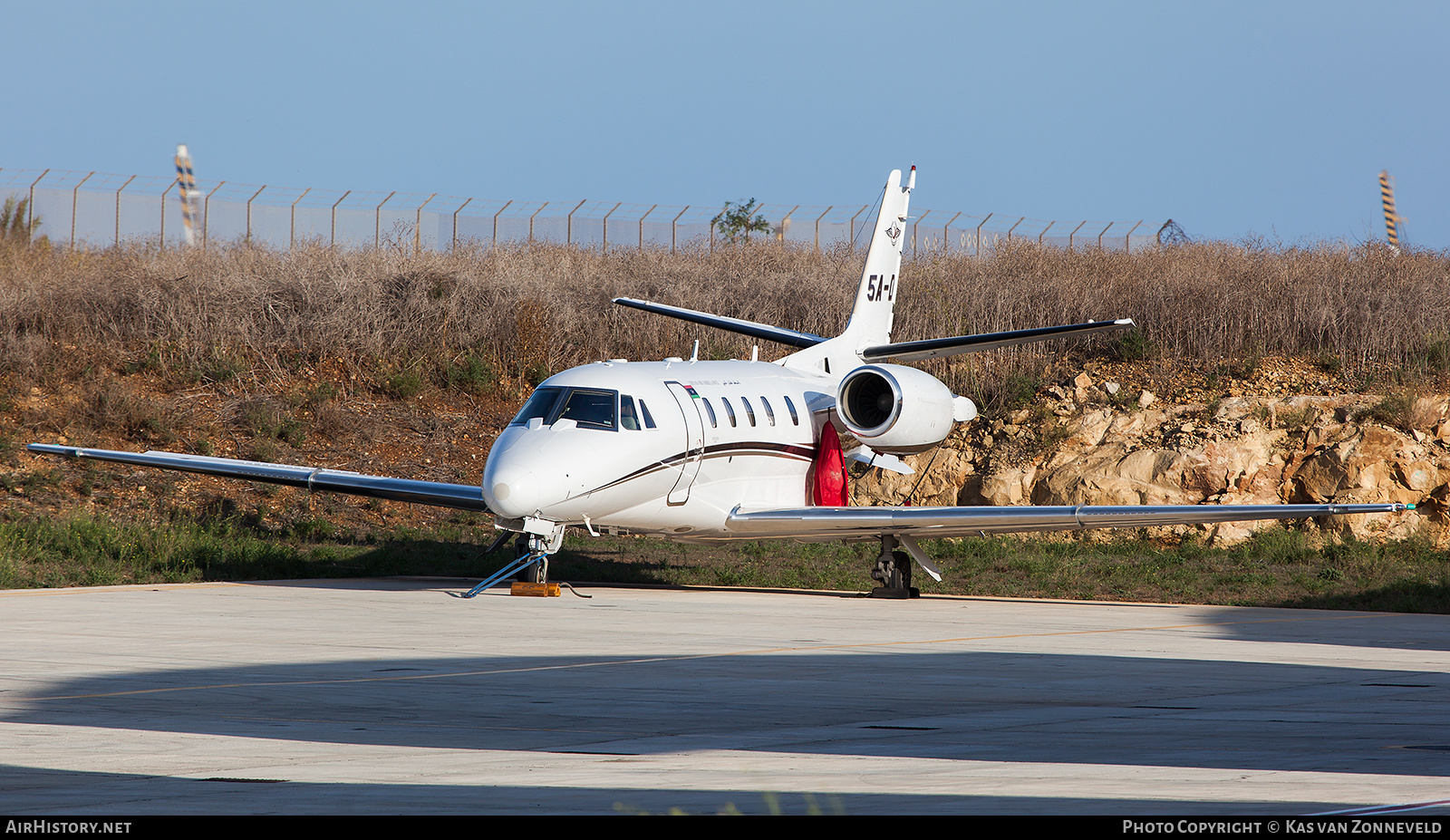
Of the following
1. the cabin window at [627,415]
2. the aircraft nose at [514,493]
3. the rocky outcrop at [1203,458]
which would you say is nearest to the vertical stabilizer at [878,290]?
the rocky outcrop at [1203,458]

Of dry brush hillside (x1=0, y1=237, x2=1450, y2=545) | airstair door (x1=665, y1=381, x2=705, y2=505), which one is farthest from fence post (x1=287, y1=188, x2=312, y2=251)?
airstair door (x1=665, y1=381, x2=705, y2=505)

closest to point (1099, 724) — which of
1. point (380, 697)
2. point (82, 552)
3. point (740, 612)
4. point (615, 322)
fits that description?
point (380, 697)

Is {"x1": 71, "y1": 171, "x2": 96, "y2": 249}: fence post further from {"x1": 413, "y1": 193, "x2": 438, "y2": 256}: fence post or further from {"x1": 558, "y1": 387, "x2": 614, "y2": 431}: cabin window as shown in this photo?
{"x1": 558, "y1": 387, "x2": 614, "y2": 431}: cabin window

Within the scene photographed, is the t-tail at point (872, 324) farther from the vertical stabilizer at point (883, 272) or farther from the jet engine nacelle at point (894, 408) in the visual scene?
the jet engine nacelle at point (894, 408)

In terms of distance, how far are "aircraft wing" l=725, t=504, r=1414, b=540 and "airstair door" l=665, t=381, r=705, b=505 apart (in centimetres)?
101

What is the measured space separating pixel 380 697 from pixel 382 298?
81.4ft

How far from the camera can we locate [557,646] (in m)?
11.7

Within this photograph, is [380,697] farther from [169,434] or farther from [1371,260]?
[1371,260]

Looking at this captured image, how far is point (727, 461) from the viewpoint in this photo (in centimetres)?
1855

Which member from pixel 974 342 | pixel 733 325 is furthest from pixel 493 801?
pixel 733 325

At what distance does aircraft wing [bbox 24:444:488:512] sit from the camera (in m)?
18.3

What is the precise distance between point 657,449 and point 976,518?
377cm

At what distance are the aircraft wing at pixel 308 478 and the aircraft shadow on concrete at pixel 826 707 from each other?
25.9 ft

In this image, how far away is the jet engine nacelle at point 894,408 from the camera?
19.7 meters
